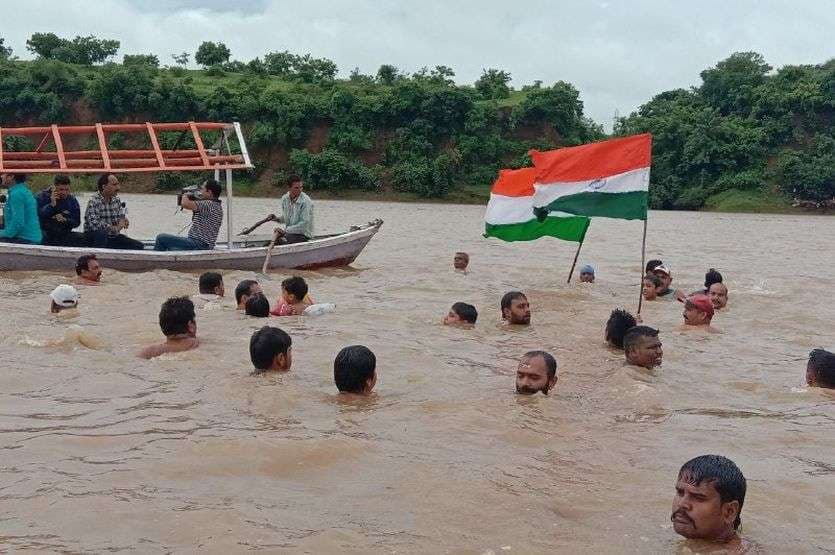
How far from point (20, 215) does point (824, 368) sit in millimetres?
10350

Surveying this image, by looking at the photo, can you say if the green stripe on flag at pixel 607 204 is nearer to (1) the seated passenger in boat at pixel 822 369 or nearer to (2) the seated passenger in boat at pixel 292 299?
(1) the seated passenger in boat at pixel 822 369

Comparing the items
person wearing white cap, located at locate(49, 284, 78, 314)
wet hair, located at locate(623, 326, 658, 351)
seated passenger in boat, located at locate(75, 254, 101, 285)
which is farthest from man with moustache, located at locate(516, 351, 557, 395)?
seated passenger in boat, located at locate(75, 254, 101, 285)

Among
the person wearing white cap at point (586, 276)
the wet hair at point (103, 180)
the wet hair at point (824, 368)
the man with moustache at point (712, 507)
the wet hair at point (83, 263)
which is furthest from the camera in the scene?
the person wearing white cap at point (586, 276)

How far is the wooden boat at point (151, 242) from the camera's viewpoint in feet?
40.3

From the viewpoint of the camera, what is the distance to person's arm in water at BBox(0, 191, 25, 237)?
12.3 metres

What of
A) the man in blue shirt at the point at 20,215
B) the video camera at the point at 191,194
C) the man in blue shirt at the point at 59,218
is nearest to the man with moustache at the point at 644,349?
the video camera at the point at 191,194

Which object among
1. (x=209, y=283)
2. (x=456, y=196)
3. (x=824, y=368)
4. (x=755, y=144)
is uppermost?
(x=755, y=144)

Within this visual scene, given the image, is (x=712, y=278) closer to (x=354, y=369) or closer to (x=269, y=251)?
(x=269, y=251)

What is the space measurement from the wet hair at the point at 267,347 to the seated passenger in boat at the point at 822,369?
163 inches

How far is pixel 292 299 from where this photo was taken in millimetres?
9625

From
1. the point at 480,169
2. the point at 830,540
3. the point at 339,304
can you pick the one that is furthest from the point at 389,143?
the point at 830,540

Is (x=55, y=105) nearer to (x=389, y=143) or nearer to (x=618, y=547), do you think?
(x=389, y=143)

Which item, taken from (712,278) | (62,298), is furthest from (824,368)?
(62,298)

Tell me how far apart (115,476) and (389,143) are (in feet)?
175
